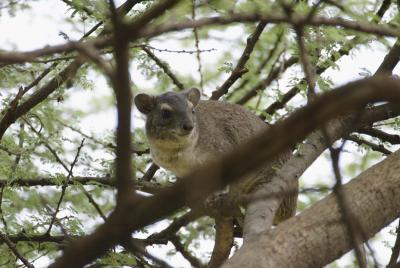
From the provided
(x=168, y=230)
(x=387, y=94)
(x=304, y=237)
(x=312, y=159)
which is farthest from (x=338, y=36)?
(x=387, y=94)

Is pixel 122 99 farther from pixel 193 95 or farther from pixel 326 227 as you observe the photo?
pixel 193 95

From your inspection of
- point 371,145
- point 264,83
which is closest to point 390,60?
point 371,145

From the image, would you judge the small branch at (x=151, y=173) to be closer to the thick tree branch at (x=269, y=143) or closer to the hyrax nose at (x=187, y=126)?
the hyrax nose at (x=187, y=126)

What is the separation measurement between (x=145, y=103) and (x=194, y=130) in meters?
0.53

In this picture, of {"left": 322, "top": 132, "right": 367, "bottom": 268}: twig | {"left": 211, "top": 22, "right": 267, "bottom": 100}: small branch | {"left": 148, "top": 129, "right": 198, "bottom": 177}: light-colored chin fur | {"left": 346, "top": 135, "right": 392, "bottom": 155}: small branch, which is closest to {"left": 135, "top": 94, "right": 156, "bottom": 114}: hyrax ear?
{"left": 148, "top": 129, "right": 198, "bottom": 177}: light-colored chin fur

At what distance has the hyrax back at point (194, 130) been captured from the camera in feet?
16.2

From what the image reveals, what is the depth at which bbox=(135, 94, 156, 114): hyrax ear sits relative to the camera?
5.31 metres

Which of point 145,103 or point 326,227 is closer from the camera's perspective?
point 326,227

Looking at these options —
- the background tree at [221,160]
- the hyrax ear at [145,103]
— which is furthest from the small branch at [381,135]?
the hyrax ear at [145,103]

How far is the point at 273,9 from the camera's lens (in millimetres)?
3406

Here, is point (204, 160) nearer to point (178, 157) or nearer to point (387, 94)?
point (178, 157)

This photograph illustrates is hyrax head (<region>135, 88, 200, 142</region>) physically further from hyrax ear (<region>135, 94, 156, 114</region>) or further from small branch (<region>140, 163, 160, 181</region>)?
small branch (<region>140, 163, 160, 181</region>)

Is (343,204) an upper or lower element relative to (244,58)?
lower

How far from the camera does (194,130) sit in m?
5.01
